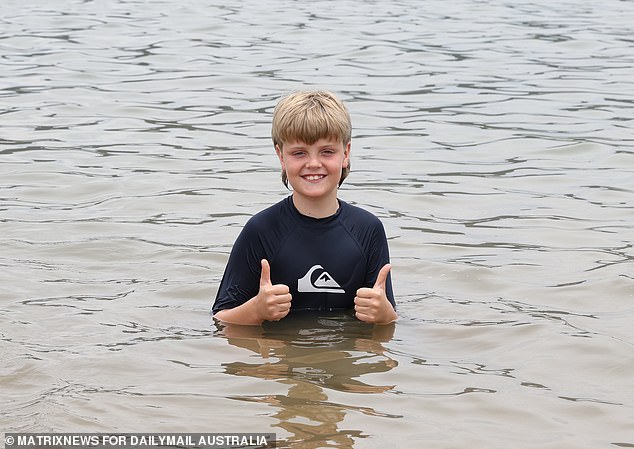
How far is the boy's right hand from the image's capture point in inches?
206

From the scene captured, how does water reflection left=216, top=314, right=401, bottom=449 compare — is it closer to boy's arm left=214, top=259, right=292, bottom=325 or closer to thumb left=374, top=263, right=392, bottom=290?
boy's arm left=214, top=259, right=292, bottom=325

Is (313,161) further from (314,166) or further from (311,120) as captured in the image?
(311,120)

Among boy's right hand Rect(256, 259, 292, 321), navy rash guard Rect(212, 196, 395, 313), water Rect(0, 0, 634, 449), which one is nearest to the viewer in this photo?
water Rect(0, 0, 634, 449)

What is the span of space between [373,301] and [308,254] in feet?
1.44

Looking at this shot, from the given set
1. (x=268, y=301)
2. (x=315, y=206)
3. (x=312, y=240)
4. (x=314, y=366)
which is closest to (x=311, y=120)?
(x=315, y=206)

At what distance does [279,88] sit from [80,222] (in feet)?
16.7

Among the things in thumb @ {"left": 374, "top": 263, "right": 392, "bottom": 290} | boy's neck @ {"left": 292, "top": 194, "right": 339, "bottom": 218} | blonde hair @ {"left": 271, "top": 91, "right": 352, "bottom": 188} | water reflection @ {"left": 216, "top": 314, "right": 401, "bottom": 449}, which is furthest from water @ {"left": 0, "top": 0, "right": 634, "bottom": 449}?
blonde hair @ {"left": 271, "top": 91, "right": 352, "bottom": 188}

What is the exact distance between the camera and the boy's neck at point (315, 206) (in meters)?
5.59

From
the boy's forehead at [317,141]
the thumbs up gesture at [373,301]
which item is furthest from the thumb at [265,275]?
the boy's forehead at [317,141]

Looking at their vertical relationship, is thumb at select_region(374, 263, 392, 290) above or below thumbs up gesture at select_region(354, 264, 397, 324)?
above

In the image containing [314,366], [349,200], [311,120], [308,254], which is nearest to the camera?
[314,366]

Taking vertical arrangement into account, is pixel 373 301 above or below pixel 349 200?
above

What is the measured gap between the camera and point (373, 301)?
5.29 m

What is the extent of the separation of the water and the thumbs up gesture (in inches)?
6.5
